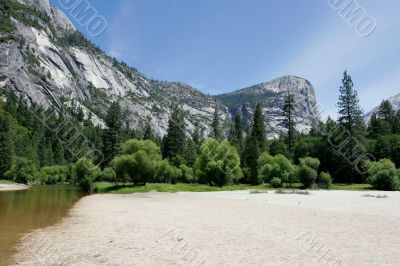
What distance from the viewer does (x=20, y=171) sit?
9556cm

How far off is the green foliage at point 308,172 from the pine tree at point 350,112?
18612 mm

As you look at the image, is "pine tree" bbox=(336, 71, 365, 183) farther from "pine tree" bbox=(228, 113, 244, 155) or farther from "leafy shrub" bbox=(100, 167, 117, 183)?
"leafy shrub" bbox=(100, 167, 117, 183)

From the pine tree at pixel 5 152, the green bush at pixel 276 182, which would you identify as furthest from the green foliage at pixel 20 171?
the green bush at pixel 276 182

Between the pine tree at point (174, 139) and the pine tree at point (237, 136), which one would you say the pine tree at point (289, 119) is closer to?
the pine tree at point (237, 136)

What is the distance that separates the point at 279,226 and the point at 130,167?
50.3 meters

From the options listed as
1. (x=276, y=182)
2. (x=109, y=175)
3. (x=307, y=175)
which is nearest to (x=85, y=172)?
(x=109, y=175)

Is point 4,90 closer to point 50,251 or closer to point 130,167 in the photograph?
point 130,167

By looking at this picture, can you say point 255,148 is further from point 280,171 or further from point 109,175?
point 109,175

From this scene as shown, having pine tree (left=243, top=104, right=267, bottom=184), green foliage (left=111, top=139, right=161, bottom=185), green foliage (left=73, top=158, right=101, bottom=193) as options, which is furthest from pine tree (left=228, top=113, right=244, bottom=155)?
green foliage (left=73, top=158, right=101, bottom=193)

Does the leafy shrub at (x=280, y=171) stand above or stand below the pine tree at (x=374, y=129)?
below

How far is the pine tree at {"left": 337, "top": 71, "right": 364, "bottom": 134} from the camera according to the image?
251 ft

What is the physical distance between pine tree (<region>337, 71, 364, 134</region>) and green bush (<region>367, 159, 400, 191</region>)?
20807 millimetres

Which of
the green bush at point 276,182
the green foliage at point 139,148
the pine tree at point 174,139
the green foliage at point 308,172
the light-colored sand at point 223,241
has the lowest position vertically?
the light-colored sand at point 223,241

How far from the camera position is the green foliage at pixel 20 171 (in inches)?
3684
